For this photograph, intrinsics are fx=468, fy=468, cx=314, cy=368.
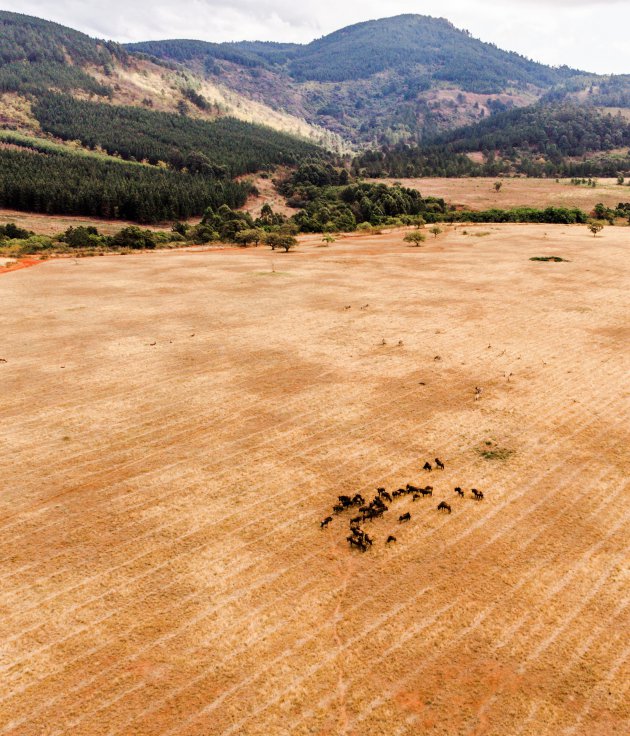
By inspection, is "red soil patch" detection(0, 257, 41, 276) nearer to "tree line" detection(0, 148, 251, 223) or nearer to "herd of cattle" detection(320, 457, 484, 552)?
"herd of cattle" detection(320, 457, 484, 552)

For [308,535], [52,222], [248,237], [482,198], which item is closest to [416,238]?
[248,237]

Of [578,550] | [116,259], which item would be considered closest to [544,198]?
[116,259]

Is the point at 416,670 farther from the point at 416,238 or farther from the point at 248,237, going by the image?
the point at 248,237

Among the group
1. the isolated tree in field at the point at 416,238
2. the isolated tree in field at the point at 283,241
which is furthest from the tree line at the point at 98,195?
the isolated tree in field at the point at 416,238

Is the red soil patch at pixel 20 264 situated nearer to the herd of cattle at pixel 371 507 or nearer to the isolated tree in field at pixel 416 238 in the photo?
the isolated tree in field at pixel 416 238

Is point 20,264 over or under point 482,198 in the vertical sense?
under

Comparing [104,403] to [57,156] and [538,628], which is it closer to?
[538,628]
